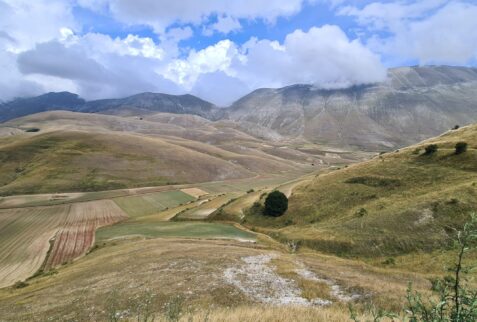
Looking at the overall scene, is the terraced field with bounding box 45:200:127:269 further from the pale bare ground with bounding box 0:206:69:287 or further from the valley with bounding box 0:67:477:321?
the pale bare ground with bounding box 0:206:69:287

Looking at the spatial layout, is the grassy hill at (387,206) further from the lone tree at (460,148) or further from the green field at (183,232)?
the green field at (183,232)

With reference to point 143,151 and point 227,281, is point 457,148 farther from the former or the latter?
point 143,151

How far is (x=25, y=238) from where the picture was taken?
68.8m

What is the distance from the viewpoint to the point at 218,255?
34.2 metres

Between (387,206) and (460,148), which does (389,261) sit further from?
(460,148)

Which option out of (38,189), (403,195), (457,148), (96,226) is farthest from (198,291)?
(38,189)

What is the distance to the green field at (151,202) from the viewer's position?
99438mm

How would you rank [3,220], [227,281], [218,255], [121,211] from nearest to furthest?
[227,281], [218,255], [3,220], [121,211]

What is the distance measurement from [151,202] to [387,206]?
81143 millimetres

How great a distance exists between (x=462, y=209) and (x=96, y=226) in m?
70.6

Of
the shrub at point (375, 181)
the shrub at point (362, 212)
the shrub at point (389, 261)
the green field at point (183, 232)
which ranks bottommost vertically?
the green field at point (183, 232)

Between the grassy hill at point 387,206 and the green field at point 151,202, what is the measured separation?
45.9 metres

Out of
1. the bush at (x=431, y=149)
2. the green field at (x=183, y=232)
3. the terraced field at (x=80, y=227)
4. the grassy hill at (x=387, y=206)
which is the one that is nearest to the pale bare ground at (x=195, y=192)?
the terraced field at (x=80, y=227)

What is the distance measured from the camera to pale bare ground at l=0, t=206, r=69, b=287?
169 feet
